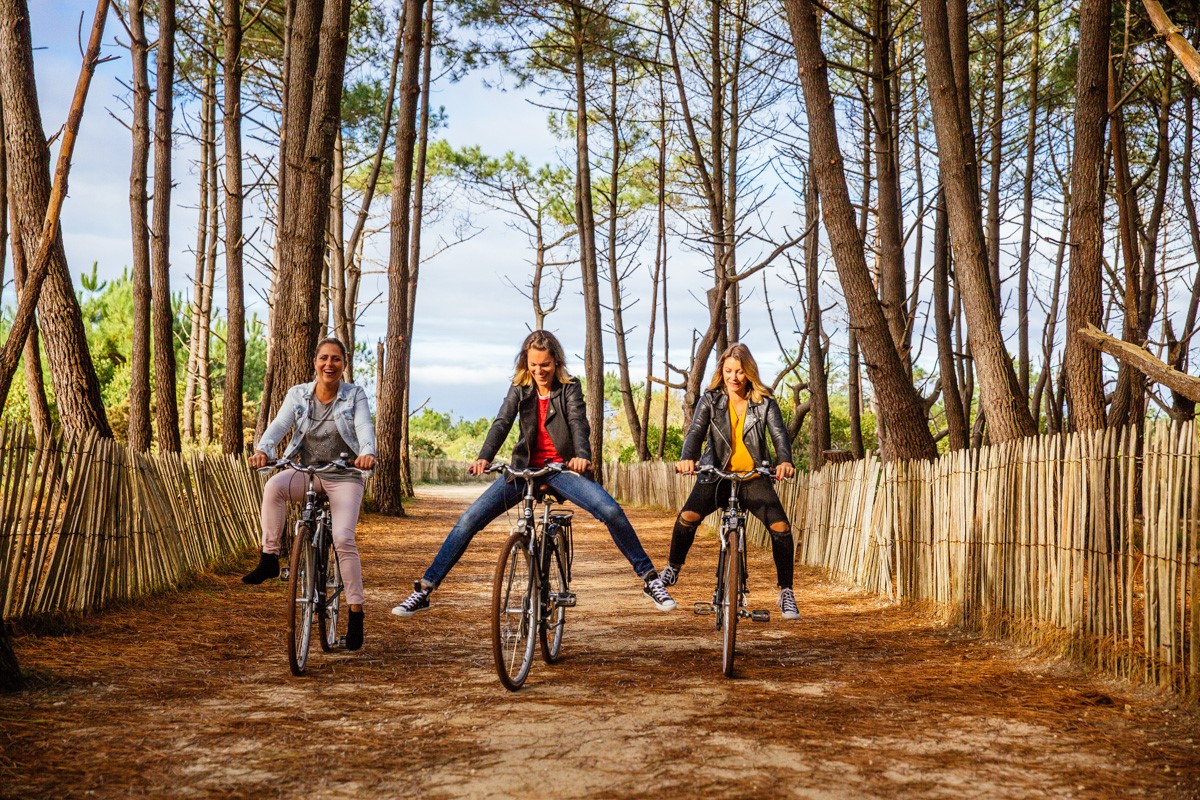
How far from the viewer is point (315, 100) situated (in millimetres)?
11352

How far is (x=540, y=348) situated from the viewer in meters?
5.91

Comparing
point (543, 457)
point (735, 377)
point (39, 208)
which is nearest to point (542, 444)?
point (543, 457)

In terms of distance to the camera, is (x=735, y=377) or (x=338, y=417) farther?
(x=735, y=377)

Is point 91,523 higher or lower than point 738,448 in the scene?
lower

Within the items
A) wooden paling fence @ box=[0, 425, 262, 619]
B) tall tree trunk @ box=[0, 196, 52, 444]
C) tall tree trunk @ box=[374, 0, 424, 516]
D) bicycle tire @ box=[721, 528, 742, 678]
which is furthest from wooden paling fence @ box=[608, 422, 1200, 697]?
tall tree trunk @ box=[374, 0, 424, 516]

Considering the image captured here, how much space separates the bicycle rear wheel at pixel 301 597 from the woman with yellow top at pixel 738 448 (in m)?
1.89

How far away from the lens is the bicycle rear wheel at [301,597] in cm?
527

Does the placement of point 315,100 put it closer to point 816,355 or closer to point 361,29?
point 816,355

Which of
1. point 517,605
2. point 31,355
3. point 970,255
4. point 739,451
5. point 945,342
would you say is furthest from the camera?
point 945,342

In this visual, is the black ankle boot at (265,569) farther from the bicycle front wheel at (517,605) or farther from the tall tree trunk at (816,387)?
the tall tree trunk at (816,387)

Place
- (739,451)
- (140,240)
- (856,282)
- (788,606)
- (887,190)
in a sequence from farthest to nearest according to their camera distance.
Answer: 1. (140,240)
2. (887,190)
3. (856,282)
4. (788,606)
5. (739,451)

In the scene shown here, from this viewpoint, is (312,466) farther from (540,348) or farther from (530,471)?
(540,348)

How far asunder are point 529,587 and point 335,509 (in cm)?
117

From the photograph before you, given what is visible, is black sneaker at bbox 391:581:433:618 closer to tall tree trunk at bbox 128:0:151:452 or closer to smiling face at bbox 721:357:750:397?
smiling face at bbox 721:357:750:397
